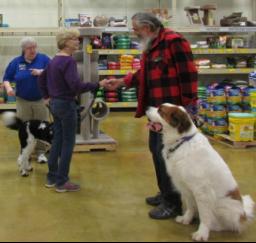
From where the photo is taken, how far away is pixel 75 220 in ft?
12.2

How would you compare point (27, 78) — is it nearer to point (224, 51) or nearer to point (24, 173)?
point (24, 173)

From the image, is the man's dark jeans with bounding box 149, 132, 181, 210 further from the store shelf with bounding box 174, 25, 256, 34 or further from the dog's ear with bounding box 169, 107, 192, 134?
the store shelf with bounding box 174, 25, 256, 34

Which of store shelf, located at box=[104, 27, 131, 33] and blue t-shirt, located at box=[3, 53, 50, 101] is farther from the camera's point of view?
store shelf, located at box=[104, 27, 131, 33]

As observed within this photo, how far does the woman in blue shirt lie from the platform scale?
691mm

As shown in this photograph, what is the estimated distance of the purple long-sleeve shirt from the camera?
4160mm

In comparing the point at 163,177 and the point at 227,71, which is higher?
the point at 227,71

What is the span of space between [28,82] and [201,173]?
2.84 metres

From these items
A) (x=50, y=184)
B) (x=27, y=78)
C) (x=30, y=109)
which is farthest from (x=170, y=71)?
(x=30, y=109)

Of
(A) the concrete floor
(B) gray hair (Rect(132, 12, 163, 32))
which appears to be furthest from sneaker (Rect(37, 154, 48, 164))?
(B) gray hair (Rect(132, 12, 163, 32))

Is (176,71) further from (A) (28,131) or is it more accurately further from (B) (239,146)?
(B) (239,146)

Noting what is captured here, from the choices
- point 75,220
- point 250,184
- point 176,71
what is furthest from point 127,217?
point 250,184

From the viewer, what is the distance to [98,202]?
4.17 m

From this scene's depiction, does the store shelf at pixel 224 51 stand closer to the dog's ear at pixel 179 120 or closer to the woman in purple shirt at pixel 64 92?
the woman in purple shirt at pixel 64 92

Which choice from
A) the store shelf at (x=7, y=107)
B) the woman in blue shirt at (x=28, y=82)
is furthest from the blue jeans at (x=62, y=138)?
the store shelf at (x=7, y=107)
